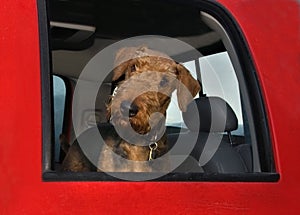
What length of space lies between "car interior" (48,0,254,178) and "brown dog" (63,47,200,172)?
11 centimetres

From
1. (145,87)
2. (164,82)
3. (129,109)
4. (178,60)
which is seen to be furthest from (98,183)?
(178,60)

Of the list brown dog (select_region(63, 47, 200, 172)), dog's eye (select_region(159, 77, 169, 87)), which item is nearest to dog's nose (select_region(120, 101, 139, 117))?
brown dog (select_region(63, 47, 200, 172))

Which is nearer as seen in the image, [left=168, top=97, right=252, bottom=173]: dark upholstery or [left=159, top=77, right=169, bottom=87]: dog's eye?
[left=168, top=97, right=252, bottom=173]: dark upholstery

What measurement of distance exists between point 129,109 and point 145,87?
0.23 m

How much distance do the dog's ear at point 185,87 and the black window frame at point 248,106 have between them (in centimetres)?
53

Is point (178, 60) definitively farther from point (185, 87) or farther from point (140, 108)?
point (140, 108)

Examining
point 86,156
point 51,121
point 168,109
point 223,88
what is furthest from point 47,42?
point 223,88

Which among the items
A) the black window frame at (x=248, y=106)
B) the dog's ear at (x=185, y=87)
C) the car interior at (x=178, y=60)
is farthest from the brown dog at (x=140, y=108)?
the black window frame at (x=248, y=106)

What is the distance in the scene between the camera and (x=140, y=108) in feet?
7.47

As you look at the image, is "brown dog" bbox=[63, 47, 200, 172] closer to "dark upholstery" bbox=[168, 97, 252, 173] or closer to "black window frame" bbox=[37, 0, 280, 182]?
"dark upholstery" bbox=[168, 97, 252, 173]

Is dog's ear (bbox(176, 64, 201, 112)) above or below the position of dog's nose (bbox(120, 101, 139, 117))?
above

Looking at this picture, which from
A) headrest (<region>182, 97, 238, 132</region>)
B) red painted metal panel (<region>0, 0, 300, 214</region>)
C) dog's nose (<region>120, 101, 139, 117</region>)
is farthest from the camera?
headrest (<region>182, 97, 238, 132</region>)

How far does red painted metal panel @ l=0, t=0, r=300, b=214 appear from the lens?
149cm

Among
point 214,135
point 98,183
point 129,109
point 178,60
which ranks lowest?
point 98,183
